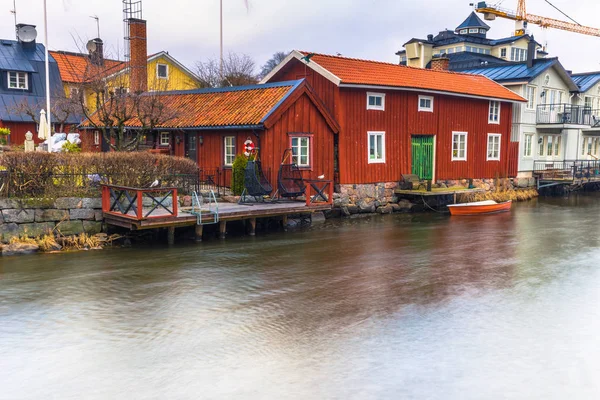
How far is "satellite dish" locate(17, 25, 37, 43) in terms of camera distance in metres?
35.5

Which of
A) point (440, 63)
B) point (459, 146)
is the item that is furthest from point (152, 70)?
point (459, 146)

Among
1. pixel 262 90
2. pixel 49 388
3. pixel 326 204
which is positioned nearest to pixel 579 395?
pixel 49 388

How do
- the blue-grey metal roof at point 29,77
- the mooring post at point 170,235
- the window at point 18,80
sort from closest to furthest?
the mooring post at point 170,235
the blue-grey metal roof at point 29,77
the window at point 18,80

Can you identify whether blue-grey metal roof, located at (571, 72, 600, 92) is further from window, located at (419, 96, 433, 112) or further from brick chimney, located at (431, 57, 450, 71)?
window, located at (419, 96, 433, 112)

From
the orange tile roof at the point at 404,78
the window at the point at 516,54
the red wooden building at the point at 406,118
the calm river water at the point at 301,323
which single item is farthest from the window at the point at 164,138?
the window at the point at 516,54

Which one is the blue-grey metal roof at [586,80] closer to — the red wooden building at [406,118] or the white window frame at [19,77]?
the red wooden building at [406,118]

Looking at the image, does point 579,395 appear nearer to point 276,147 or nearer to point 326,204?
point 326,204

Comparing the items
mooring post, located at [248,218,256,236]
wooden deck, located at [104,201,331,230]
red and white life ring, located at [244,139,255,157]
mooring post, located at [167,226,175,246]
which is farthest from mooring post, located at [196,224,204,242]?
→ red and white life ring, located at [244,139,255,157]

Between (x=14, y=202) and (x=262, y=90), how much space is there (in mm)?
10135

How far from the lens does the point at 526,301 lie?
11.5m

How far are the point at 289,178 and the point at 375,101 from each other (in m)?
6.11

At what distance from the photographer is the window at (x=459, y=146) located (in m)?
28.5

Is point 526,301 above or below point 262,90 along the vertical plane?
below

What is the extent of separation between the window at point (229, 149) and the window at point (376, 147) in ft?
19.5
